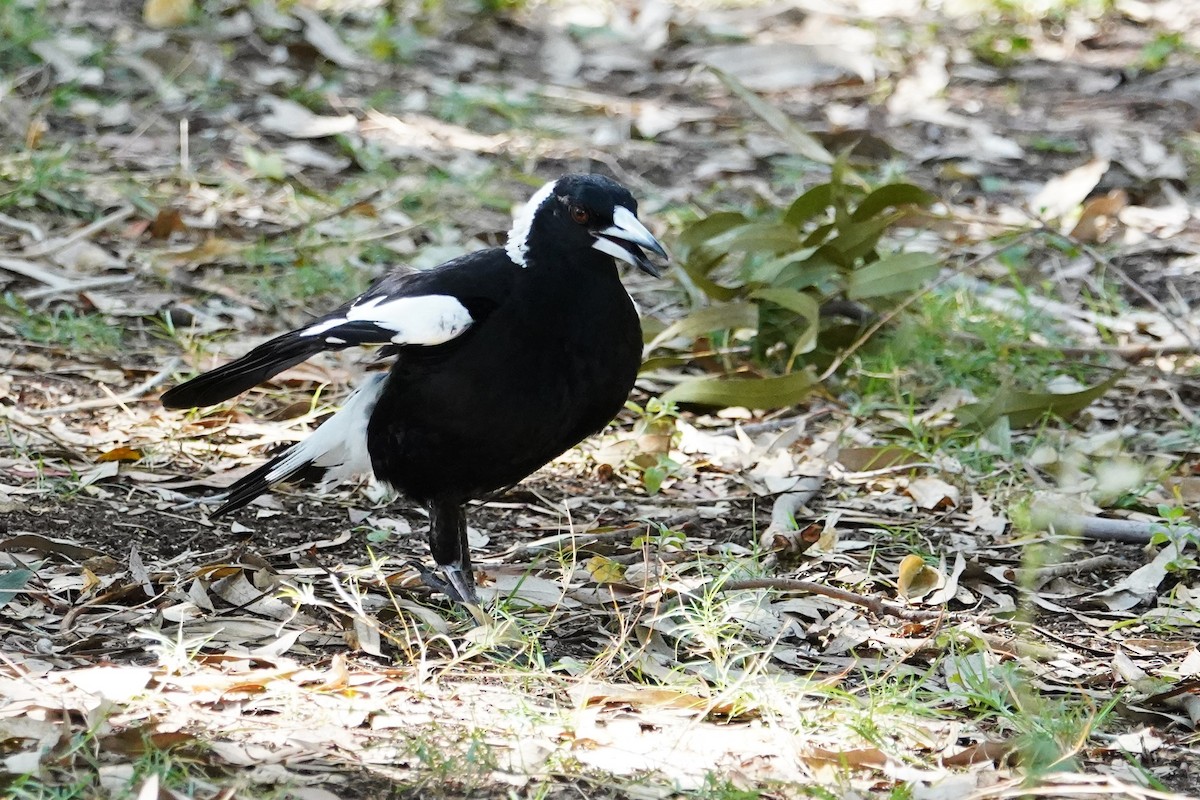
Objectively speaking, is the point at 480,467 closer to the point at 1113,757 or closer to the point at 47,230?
the point at 1113,757

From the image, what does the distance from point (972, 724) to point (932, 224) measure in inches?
125

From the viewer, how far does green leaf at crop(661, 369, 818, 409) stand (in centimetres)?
421

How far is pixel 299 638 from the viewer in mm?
2920

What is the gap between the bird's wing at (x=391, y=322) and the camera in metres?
3.03

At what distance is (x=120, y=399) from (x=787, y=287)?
6.28 ft

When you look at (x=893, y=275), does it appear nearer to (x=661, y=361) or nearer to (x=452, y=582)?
(x=661, y=361)

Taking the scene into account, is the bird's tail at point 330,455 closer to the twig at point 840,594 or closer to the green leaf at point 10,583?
the green leaf at point 10,583

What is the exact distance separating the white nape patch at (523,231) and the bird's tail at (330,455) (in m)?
0.42

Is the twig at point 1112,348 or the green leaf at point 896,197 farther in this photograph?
the twig at point 1112,348

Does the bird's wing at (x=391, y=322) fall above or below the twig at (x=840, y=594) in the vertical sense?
above

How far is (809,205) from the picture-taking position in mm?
4617

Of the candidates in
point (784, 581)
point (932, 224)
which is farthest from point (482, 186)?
A: point (784, 581)

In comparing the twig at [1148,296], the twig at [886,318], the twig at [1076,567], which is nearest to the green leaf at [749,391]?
the twig at [886,318]

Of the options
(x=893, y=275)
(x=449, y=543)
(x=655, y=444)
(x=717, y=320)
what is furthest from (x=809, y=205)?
(x=449, y=543)
